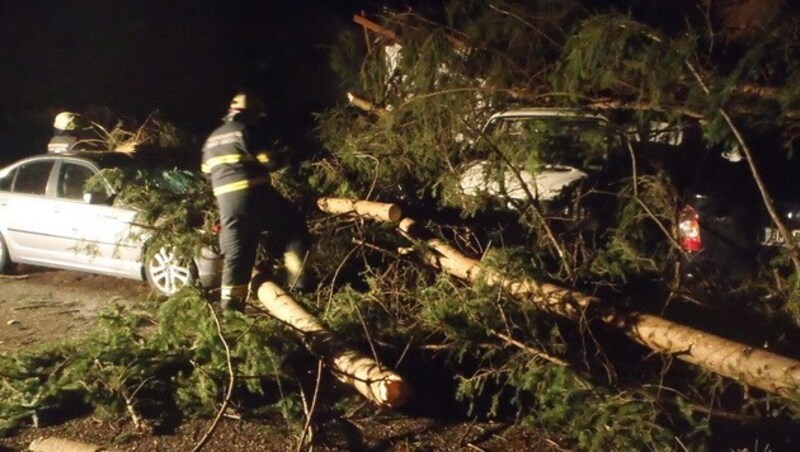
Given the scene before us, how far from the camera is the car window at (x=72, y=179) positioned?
802 centimetres

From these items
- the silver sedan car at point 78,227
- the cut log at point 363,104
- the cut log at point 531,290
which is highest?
the cut log at point 363,104

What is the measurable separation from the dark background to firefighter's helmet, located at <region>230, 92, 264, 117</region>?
10428 millimetres

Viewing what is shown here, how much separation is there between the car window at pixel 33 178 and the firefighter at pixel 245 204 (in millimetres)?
2808

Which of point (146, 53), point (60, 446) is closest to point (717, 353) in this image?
point (60, 446)

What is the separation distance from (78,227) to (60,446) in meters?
3.75

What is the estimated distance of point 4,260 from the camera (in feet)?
28.5

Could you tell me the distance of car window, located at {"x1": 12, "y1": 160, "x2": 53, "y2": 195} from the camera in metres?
8.30

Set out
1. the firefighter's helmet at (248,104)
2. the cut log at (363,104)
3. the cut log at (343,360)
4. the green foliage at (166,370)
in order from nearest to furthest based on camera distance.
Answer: the cut log at (343,360) → the green foliage at (166,370) → the firefighter's helmet at (248,104) → the cut log at (363,104)

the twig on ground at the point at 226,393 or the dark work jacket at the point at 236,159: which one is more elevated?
the dark work jacket at the point at 236,159

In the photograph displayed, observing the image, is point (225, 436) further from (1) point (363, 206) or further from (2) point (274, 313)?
(1) point (363, 206)

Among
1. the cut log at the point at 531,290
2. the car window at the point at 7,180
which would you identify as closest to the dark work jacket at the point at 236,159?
the cut log at the point at 531,290

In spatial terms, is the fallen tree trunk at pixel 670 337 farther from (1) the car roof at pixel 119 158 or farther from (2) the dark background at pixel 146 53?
(2) the dark background at pixel 146 53

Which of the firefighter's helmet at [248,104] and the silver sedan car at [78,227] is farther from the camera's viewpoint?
the silver sedan car at [78,227]

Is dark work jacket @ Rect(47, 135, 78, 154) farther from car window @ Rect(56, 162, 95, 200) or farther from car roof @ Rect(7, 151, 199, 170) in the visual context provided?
car window @ Rect(56, 162, 95, 200)
